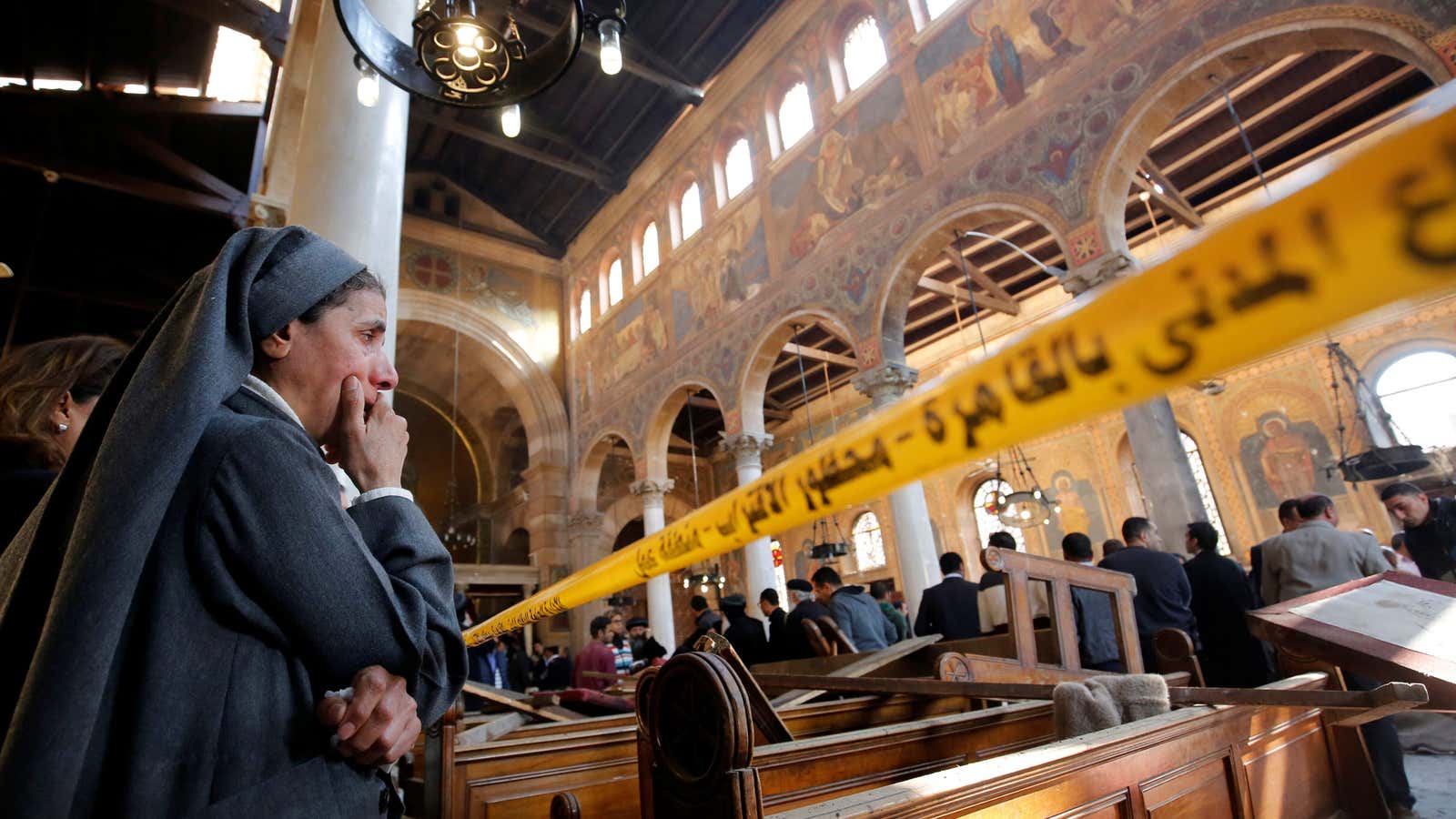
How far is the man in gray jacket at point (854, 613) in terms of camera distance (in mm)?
5742

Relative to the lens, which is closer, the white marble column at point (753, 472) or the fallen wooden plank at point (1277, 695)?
the fallen wooden plank at point (1277, 695)

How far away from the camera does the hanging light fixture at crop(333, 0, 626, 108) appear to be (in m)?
3.17

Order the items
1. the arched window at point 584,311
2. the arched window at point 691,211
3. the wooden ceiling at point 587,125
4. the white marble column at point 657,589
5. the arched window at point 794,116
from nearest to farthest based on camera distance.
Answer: the arched window at point 794,116
the wooden ceiling at point 587,125
the white marble column at point 657,589
the arched window at point 691,211
the arched window at point 584,311

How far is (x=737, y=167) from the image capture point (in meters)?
11.3

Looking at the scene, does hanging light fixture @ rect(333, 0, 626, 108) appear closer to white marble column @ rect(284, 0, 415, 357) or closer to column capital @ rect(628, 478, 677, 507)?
white marble column @ rect(284, 0, 415, 357)

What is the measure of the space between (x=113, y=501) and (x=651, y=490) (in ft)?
37.8

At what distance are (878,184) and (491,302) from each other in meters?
8.85

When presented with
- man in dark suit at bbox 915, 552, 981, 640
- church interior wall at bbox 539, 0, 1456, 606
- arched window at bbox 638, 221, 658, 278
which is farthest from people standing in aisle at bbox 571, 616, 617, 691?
arched window at bbox 638, 221, 658, 278

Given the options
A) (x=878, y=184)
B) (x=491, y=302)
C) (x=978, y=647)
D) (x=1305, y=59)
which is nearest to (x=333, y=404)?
(x=978, y=647)

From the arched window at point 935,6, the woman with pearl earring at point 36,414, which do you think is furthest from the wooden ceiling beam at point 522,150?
the woman with pearl earring at point 36,414

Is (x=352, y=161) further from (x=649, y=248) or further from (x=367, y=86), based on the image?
(x=649, y=248)

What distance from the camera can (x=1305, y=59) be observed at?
26.7ft

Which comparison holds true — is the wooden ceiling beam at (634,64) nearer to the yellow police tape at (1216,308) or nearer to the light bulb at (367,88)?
the light bulb at (367,88)

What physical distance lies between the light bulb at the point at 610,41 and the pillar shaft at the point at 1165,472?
519 cm
